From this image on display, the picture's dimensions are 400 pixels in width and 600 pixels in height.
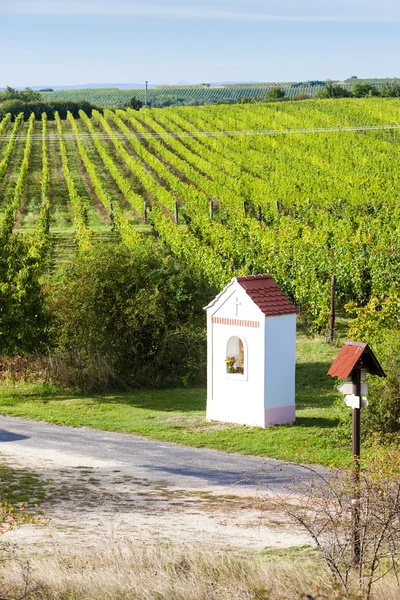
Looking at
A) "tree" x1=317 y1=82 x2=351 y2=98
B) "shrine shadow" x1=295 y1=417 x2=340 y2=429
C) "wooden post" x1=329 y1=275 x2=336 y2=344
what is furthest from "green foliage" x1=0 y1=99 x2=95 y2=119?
"shrine shadow" x1=295 y1=417 x2=340 y2=429

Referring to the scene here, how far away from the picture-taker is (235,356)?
72.5ft

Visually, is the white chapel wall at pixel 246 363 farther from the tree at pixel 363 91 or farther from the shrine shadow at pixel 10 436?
the tree at pixel 363 91

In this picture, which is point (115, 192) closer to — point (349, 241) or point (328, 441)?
point (349, 241)

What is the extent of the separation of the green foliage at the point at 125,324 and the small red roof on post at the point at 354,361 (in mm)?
14511

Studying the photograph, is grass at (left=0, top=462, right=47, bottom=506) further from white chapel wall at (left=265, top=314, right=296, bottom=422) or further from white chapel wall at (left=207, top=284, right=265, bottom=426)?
white chapel wall at (left=265, top=314, right=296, bottom=422)

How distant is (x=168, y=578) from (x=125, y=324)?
55.2ft

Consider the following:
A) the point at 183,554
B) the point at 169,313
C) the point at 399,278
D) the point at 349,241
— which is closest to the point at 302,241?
the point at 349,241

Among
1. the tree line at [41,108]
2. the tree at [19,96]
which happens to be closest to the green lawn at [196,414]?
the tree line at [41,108]

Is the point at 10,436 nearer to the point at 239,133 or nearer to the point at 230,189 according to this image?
the point at 230,189

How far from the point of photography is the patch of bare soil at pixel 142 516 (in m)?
13.4

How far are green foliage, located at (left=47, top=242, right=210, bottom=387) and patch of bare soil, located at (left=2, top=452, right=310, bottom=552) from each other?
8.81 metres

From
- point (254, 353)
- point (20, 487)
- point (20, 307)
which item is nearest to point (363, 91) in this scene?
point (20, 307)

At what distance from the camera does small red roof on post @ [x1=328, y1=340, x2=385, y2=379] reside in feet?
39.4

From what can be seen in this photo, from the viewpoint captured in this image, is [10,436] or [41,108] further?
[41,108]
